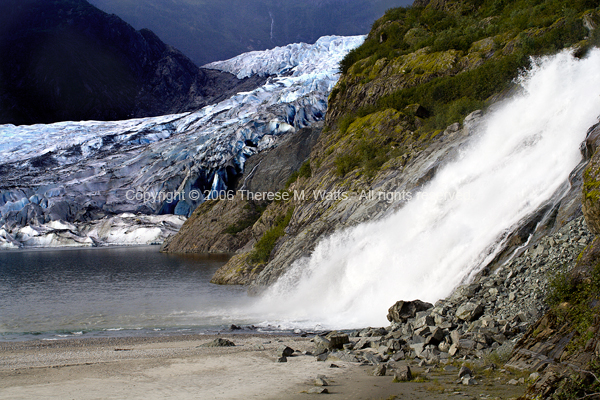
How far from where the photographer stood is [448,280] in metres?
15.5

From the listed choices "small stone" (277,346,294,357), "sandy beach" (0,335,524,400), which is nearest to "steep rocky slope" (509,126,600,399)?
"sandy beach" (0,335,524,400)

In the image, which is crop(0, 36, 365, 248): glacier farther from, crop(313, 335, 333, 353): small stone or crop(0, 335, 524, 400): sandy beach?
crop(313, 335, 333, 353): small stone

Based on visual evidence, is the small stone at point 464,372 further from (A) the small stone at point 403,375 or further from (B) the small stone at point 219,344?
(B) the small stone at point 219,344

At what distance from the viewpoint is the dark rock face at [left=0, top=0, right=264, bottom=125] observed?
477ft

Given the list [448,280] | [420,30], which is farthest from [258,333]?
[420,30]

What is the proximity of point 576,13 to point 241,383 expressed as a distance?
2838 centimetres

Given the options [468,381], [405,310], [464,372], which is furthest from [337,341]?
[468,381]

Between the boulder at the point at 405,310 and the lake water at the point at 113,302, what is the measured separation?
748 cm

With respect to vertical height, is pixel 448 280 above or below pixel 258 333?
above

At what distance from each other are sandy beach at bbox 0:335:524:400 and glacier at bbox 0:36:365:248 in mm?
69499

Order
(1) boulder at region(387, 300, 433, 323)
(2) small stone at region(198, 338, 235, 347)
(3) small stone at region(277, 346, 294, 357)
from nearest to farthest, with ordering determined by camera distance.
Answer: (3) small stone at region(277, 346, 294, 357) < (1) boulder at region(387, 300, 433, 323) < (2) small stone at region(198, 338, 235, 347)

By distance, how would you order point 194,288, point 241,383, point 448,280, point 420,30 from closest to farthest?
1. point 241,383
2. point 448,280
3. point 194,288
4. point 420,30

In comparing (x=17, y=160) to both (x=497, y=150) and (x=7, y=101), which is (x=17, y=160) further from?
(x=497, y=150)

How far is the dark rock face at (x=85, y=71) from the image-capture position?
477ft
